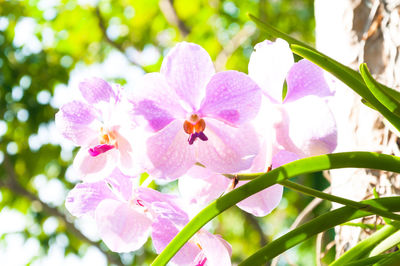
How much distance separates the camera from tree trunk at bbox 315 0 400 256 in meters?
0.70

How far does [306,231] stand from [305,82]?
123 mm

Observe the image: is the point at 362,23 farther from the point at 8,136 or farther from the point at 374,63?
the point at 8,136

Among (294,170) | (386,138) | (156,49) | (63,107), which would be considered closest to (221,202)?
(294,170)

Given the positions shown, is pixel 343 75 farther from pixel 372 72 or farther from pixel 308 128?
pixel 372 72

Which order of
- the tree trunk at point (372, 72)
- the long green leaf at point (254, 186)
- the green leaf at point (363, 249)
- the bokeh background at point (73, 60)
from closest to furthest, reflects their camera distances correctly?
the long green leaf at point (254, 186), the green leaf at point (363, 249), the tree trunk at point (372, 72), the bokeh background at point (73, 60)

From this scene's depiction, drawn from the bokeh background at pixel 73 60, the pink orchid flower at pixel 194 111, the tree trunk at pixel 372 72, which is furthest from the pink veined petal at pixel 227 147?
the bokeh background at pixel 73 60

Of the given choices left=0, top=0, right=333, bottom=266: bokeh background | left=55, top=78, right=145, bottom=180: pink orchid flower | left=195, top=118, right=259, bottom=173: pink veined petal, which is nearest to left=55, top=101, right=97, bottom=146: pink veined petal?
left=55, top=78, right=145, bottom=180: pink orchid flower

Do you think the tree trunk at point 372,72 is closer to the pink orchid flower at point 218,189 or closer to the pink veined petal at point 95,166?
the pink orchid flower at point 218,189

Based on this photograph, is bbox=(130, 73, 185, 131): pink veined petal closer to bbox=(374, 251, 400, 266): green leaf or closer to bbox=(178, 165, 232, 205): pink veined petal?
bbox=(178, 165, 232, 205): pink veined petal

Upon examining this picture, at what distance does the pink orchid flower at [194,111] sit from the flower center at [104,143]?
4cm

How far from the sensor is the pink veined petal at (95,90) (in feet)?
1.42

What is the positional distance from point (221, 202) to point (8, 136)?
2544mm

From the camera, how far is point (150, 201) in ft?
1.41

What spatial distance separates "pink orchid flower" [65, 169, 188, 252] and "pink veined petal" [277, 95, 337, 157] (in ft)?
0.38
